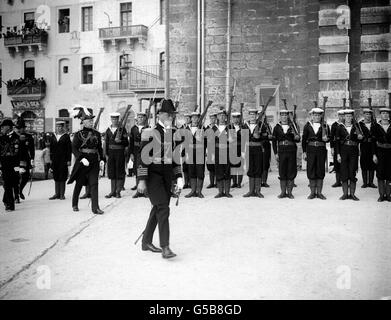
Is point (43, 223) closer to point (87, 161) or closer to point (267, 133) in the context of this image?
point (87, 161)

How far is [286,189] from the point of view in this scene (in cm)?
1120

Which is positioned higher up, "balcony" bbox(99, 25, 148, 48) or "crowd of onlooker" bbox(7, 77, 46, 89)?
"balcony" bbox(99, 25, 148, 48)

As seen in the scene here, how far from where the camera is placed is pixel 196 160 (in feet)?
37.4

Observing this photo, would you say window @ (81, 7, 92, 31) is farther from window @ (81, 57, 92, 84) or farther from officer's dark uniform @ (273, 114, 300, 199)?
officer's dark uniform @ (273, 114, 300, 199)

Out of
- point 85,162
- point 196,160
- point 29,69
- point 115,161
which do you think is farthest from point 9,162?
point 29,69

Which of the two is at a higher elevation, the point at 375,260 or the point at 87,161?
the point at 87,161

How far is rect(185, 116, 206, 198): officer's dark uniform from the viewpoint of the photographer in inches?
439

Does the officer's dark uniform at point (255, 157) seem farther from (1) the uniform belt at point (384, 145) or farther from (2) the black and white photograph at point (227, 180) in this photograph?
(1) the uniform belt at point (384, 145)

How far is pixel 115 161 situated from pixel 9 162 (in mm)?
2512

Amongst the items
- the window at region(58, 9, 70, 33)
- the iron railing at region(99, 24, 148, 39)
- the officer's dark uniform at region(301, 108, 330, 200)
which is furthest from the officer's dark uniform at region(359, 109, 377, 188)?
the window at region(58, 9, 70, 33)

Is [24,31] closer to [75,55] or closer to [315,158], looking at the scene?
[75,55]

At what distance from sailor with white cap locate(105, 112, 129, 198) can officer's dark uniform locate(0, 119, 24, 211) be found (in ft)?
7.29
